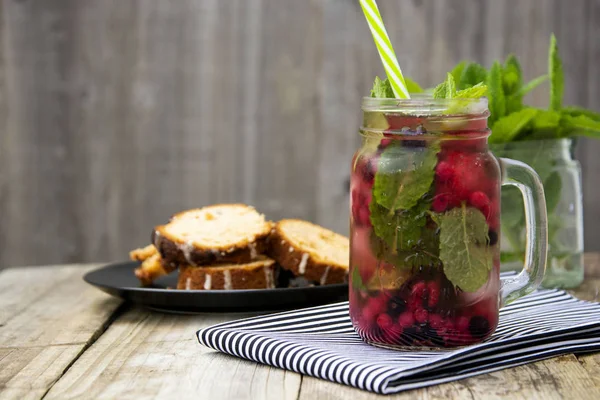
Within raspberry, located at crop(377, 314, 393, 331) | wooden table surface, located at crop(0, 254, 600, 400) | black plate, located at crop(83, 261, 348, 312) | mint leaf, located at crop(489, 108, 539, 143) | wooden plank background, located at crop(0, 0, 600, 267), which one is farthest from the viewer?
wooden plank background, located at crop(0, 0, 600, 267)

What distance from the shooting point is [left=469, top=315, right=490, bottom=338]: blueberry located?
1.12 meters

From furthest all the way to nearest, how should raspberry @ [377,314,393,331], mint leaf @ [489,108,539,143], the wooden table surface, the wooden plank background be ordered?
the wooden plank background
mint leaf @ [489,108,539,143]
raspberry @ [377,314,393,331]
the wooden table surface

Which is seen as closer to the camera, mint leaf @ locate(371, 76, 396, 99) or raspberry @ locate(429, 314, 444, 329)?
raspberry @ locate(429, 314, 444, 329)

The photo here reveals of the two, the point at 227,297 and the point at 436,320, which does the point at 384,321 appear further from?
the point at 227,297

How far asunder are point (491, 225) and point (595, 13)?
6.63ft

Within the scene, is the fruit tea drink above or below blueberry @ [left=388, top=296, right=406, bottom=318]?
above

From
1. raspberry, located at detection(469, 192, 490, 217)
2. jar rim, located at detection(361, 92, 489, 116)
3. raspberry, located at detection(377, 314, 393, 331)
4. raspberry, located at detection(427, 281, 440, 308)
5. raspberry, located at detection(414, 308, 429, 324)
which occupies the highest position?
→ jar rim, located at detection(361, 92, 489, 116)

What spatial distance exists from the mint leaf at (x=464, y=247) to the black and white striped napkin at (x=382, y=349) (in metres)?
0.09

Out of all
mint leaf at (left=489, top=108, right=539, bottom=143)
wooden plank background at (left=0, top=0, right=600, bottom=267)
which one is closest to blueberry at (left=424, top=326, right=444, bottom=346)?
mint leaf at (left=489, top=108, right=539, bottom=143)

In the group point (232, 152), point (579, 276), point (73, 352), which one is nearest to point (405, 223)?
point (73, 352)

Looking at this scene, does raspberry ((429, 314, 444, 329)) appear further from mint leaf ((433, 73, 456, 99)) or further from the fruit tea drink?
mint leaf ((433, 73, 456, 99))

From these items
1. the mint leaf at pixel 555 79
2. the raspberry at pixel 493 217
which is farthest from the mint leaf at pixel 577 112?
the raspberry at pixel 493 217

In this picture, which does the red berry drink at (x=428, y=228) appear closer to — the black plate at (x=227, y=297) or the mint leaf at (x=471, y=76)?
the black plate at (x=227, y=297)

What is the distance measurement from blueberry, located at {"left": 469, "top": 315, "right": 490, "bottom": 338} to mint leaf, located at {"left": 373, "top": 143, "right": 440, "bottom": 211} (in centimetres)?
18
